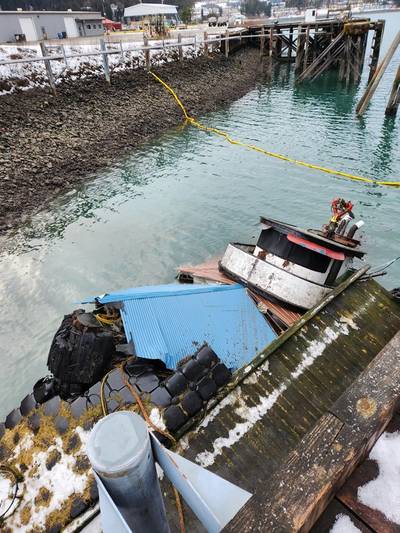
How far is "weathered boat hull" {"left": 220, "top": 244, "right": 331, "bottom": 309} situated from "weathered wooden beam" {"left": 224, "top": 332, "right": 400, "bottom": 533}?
22.6ft

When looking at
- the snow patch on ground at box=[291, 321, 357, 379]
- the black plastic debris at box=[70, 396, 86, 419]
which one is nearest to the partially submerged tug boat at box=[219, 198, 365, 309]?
the snow patch on ground at box=[291, 321, 357, 379]

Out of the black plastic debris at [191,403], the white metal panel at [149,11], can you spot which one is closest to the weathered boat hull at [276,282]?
the black plastic debris at [191,403]

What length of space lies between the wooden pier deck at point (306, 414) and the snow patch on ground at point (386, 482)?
172 millimetres

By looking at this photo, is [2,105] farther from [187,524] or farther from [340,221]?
[187,524]

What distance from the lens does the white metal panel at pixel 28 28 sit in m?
45.6

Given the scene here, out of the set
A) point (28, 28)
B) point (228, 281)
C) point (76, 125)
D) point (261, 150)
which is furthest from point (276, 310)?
point (28, 28)

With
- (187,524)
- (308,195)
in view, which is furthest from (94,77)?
(187,524)

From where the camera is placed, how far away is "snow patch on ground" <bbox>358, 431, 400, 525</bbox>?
8.88 feet

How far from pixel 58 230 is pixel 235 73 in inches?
1474

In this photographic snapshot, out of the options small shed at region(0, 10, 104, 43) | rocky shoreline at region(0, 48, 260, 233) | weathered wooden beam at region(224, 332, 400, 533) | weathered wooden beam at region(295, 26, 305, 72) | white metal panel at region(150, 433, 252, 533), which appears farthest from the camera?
weathered wooden beam at region(295, 26, 305, 72)

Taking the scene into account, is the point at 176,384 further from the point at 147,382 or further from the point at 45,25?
the point at 45,25

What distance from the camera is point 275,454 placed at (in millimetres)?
5723

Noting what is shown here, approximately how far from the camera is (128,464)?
1643 millimetres

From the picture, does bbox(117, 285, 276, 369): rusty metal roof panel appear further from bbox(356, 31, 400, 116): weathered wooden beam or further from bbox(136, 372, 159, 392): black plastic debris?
bbox(356, 31, 400, 116): weathered wooden beam
